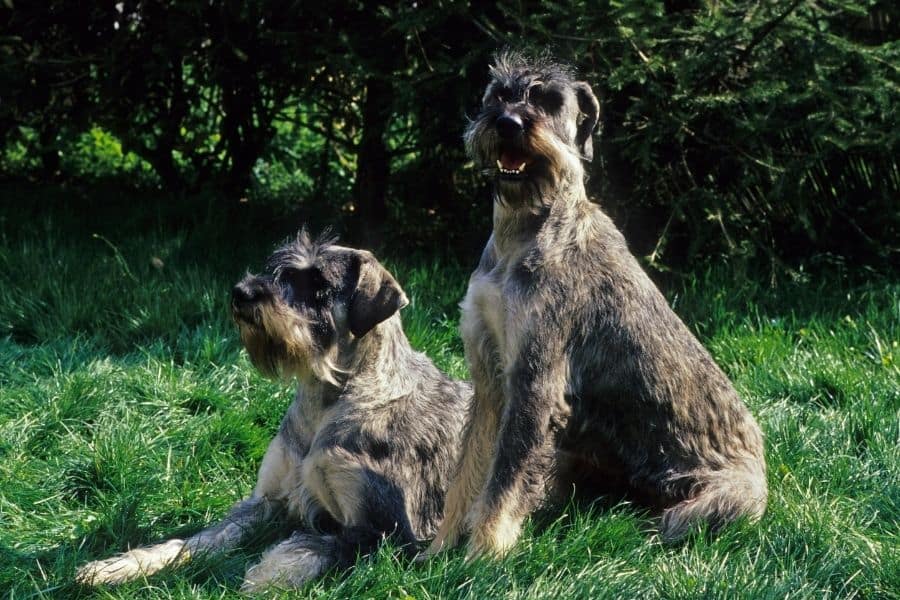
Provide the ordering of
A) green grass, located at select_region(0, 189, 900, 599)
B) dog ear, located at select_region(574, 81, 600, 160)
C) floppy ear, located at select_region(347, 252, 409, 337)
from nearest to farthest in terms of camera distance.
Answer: green grass, located at select_region(0, 189, 900, 599) → floppy ear, located at select_region(347, 252, 409, 337) → dog ear, located at select_region(574, 81, 600, 160)

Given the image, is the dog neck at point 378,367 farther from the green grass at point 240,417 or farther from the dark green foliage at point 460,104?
the dark green foliage at point 460,104

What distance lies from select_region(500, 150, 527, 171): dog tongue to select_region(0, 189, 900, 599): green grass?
141 centimetres

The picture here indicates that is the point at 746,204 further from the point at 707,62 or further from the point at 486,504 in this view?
the point at 486,504

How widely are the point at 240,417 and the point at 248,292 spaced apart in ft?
4.40

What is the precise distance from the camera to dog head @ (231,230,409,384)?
450cm

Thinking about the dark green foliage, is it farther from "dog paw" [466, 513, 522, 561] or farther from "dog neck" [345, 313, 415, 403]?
"dog paw" [466, 513, 522, 561]

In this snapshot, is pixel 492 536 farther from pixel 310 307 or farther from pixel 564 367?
pixel 310 307

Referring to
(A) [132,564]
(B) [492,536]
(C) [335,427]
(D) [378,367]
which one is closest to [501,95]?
(D) [378,367]

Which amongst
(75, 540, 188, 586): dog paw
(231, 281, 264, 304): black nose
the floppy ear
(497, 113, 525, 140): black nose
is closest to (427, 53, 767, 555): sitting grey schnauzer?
(497, 113, 525, 140): black nose

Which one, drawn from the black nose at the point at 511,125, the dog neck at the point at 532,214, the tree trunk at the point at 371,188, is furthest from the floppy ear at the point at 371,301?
the tree trunk at the point at 371,188

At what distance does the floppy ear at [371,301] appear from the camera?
464 centimetres

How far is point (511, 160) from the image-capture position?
4.38 metres

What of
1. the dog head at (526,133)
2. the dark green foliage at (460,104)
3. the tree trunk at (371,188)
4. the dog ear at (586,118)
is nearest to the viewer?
the dog head at (526,133)

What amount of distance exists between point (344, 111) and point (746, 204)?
301 cm
